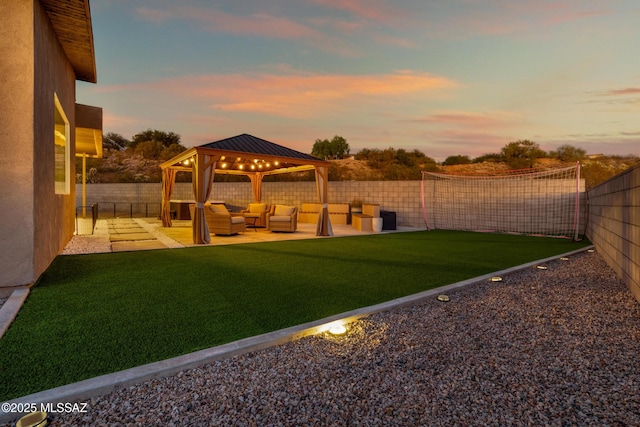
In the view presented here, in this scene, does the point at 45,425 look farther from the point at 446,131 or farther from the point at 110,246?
the point at 446,131

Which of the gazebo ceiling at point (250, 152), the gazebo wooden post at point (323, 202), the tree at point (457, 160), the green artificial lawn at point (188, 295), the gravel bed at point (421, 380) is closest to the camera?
the gravel bed at point (421, 380)

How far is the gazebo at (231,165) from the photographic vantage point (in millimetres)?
7398

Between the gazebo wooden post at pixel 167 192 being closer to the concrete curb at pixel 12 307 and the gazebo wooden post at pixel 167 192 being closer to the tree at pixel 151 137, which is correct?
the concrete curb at pixel 12 307

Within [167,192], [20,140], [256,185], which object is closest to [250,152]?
[167,192]

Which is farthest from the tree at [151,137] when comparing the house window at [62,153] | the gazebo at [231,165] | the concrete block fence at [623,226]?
the concrete block fence at [623,226]

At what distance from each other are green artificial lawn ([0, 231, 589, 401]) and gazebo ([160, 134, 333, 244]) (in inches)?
57.4

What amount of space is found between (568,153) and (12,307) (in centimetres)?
3086

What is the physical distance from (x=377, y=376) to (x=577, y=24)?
31.5 feet

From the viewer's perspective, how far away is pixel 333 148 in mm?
34562

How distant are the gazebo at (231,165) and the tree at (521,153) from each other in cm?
2135

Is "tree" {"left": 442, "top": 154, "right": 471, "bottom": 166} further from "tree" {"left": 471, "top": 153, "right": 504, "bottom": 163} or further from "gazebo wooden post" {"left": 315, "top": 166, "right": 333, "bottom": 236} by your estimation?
"gazebo wooden post" {"left": 315, "top": 166, "right": 333, "bottom": 236}

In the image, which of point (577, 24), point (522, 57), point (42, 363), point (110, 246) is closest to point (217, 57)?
point (110, 246)

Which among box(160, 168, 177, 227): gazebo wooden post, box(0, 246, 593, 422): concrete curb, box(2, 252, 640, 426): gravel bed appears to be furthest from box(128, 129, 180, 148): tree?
box(2, 252, 640, 426): gravel bed

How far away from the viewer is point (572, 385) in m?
1.82
